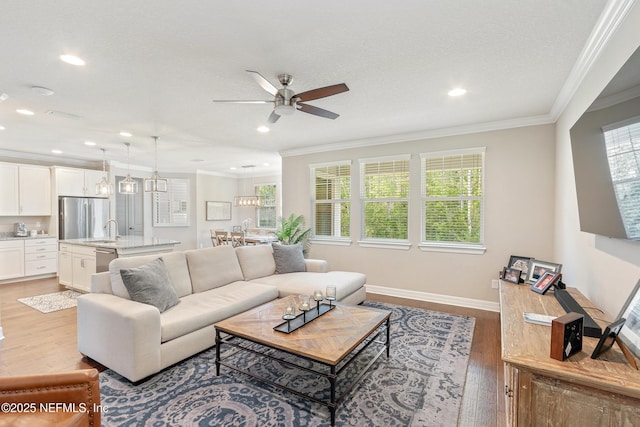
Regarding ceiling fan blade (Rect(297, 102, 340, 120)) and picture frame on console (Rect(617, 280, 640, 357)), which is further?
ceiling fan blade (Rect(297, 102, 340, 120))

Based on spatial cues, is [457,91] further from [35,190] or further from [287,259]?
[35,190]

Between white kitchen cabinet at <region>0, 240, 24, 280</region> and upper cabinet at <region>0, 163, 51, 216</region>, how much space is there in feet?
2.03

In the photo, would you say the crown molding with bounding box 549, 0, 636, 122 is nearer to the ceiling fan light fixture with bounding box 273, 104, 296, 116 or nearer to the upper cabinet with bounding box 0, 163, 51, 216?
the ceiling fan light fixture with bounding box 273, 104, 296, 116

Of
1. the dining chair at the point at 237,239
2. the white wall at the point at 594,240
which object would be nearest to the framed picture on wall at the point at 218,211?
the dining chair at the point at 237,239

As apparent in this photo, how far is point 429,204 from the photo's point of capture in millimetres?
4551

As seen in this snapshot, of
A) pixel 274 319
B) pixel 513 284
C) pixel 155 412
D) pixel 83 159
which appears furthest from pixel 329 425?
pixel 83 159

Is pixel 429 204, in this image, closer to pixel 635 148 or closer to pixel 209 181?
pixel 635 148

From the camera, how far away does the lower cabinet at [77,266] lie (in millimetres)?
4625

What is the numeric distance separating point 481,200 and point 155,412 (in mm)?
4315

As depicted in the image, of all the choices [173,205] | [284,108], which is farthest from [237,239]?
[284,108]

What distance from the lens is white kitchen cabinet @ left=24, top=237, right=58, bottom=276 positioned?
228 inches

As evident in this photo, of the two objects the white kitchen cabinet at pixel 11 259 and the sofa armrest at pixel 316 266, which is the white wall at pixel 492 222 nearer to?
the sofa armrest at pixel 316 266

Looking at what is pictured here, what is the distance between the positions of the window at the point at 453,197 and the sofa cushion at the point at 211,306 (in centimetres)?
262

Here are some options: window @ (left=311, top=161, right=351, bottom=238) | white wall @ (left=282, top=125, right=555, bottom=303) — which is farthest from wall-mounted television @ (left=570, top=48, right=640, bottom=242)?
window @ (left=311, top=161, right=351, bottom=238)
